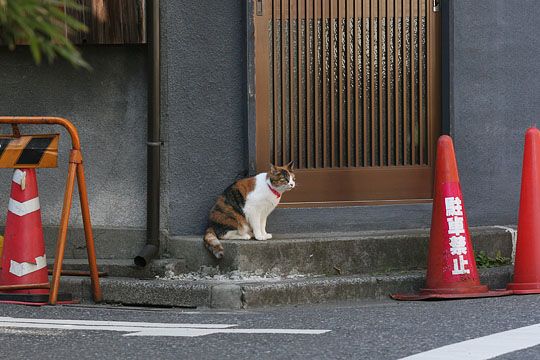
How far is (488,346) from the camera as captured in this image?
5125 millimetres

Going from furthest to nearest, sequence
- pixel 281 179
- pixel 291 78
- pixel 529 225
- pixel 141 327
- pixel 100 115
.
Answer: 1. pixel 291 78
2. pixel 100 115
3. pixel 281 179
4. pixel 529 225
5. pixel 141 327

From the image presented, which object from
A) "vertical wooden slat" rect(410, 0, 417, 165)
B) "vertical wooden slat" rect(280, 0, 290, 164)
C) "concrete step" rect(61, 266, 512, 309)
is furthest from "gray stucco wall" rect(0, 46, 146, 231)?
"vertical wooden slat" rect(410, 0, 417, 165)

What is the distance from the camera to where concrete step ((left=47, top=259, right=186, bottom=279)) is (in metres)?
7.66

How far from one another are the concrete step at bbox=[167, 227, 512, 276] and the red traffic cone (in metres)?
0.85

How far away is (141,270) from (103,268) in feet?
1.02

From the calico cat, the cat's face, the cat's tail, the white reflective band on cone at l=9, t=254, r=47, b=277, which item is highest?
the cat's face

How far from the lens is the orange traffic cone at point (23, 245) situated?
23.3 feet

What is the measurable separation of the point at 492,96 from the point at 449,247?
2.12m

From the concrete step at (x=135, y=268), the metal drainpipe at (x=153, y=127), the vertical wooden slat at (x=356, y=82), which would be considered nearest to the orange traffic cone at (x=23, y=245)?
the concrete step at (x=135, y=268)

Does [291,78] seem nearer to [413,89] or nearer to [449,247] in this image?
[413,89]

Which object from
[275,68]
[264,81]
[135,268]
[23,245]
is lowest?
[135,268]

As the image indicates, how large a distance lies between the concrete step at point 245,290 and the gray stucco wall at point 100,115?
809 millimetres

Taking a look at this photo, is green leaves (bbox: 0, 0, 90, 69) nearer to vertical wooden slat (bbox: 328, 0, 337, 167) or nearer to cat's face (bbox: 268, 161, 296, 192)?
cat's face (bbox: 268, 161, 296, 192)

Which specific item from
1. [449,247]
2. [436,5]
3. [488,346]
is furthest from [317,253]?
[488,346]
